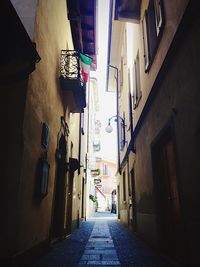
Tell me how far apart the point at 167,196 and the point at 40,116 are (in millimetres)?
3304

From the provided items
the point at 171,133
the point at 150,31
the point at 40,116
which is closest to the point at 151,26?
the point at 150,31

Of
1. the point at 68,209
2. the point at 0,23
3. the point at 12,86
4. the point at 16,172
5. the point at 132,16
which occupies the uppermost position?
the point at 132,16

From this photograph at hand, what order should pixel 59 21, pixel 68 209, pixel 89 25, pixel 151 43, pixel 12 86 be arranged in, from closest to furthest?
pixel 12 86 < pixel 151 43 < pixel 59 21 < pixel 68 209 < pixel 89 25

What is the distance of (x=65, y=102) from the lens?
8289mm

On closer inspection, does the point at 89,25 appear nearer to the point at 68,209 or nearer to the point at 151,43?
the point at 151,43

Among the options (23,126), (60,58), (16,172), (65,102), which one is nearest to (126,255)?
(16,172)

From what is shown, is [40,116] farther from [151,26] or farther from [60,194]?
[151,26]

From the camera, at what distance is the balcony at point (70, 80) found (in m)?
7.43

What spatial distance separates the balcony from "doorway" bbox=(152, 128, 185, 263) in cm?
333

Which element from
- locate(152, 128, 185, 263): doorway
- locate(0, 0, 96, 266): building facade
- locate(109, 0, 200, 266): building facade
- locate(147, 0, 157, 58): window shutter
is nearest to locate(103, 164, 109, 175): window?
locate(109, 0, 200, 266): building facade

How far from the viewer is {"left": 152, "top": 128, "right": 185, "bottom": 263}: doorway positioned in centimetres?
452

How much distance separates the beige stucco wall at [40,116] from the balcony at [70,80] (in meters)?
0.36

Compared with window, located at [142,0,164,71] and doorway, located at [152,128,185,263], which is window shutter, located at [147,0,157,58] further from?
doorway, located at [152,128,185,263]

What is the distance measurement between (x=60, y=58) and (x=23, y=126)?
4.37m
